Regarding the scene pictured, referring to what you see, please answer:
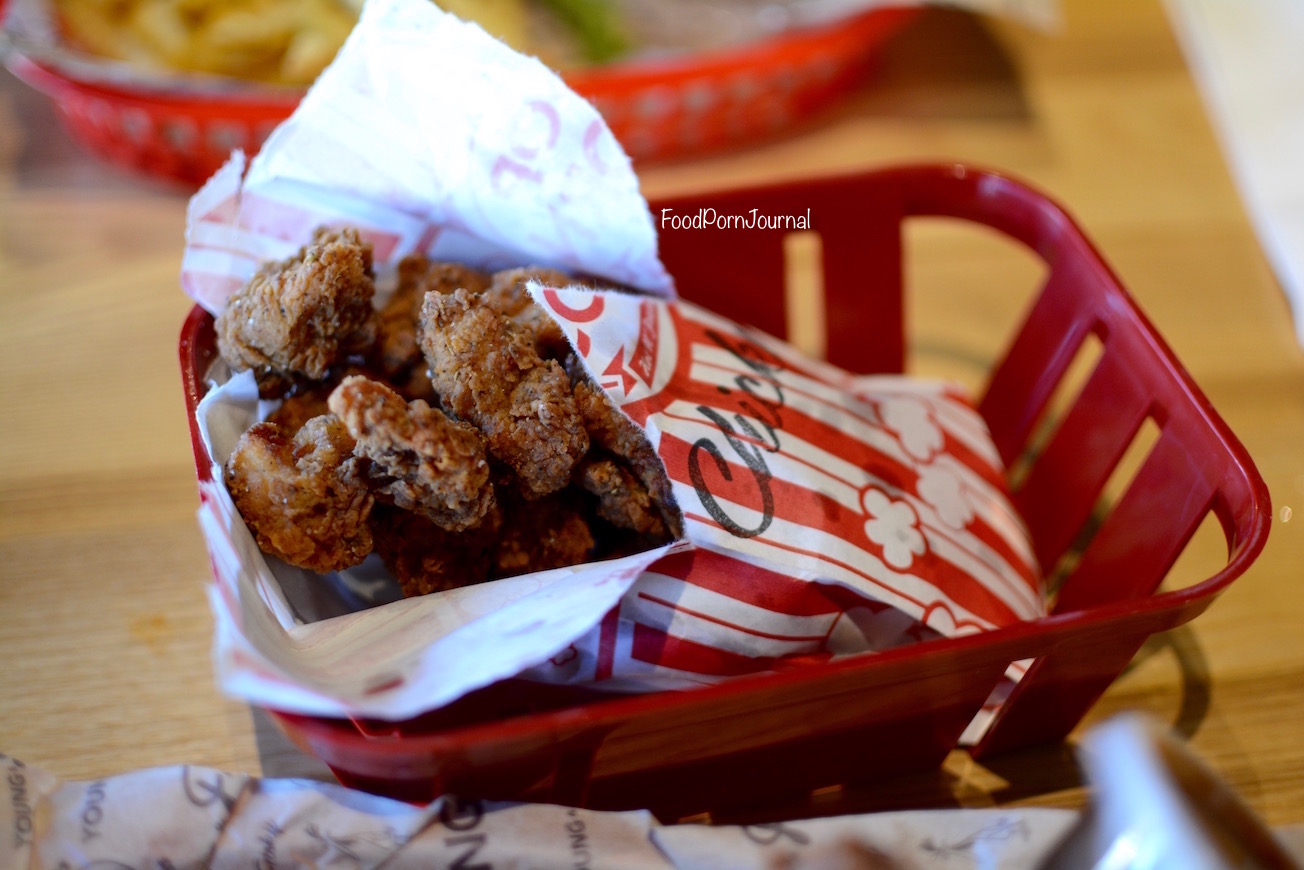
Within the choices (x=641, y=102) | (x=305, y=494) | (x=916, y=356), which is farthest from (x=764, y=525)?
(x=641, y=102)

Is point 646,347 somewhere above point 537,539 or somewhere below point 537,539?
above

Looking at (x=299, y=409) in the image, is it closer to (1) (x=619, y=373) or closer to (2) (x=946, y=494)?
(1) (x=619, y=373)

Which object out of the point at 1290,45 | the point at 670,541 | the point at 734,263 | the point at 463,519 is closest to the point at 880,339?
the point at 734,263

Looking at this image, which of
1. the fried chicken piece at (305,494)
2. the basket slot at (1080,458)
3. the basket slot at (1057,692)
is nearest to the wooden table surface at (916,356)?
the basket slot at (1057,692)

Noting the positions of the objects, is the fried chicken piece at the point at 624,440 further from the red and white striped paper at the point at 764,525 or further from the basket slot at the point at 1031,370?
the basket slot at the point at 1031,370

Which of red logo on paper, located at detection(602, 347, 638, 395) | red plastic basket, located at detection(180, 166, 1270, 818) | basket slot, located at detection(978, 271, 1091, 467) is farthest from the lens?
basket slot, located at detection(978, 271, 1091, 467)

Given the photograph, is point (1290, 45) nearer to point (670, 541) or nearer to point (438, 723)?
point (670, 541)

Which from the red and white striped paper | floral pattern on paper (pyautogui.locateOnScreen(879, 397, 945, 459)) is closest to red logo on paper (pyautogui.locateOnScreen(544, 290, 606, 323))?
the red and white striped paper

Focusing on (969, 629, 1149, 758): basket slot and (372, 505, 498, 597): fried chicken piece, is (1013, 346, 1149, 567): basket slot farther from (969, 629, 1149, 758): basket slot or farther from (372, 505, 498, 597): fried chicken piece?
(372, 505, 498, 597): fried chicken piece
